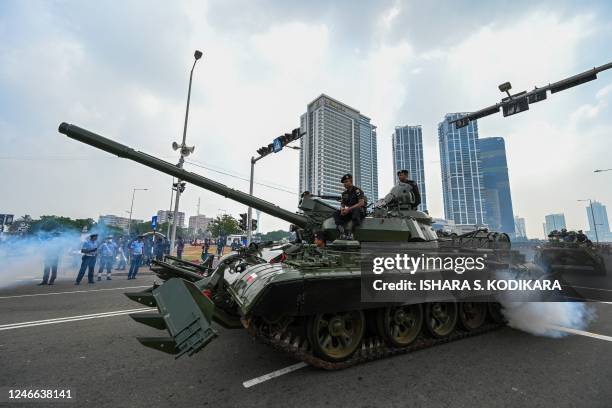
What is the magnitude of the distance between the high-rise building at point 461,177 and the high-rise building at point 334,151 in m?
13.6

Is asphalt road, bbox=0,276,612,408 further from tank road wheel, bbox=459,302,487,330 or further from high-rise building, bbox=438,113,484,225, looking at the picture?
high-rise building, bbox=438,113,484,225

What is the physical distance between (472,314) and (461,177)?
4835 centimetres

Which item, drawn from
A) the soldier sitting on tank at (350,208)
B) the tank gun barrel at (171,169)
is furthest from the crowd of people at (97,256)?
the soldier sitting on tank at (350,208)

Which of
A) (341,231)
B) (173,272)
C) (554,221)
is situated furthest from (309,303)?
(554,221)

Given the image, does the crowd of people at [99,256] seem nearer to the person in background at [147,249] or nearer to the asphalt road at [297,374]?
the person in background at [147,249]

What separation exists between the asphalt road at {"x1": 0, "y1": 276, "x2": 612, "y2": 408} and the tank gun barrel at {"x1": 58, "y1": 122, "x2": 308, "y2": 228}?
8.21 ft

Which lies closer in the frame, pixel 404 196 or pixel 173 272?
pixel 173 272

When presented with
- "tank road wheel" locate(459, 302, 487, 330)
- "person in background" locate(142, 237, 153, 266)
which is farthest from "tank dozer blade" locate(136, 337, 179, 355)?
"person in background" locate(142, 237, 153, 266)

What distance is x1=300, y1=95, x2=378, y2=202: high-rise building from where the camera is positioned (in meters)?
28.0

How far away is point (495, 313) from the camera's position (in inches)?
223

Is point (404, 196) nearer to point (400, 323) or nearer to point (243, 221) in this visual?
point (400, 323)

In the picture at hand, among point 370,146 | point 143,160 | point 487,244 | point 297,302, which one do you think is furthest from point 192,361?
point 370,146

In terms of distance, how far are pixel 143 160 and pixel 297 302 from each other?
13.8ft

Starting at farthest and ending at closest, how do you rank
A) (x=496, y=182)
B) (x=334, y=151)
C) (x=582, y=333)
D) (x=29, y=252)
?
(x=496, y=182), (x=334, y=151), (x=29, y=252), (x=582, y=333)
